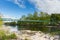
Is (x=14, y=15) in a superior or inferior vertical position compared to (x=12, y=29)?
superior

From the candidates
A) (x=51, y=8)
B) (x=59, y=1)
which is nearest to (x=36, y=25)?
(x=51, y=8)

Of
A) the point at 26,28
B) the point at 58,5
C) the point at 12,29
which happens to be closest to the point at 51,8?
the point at 58,5

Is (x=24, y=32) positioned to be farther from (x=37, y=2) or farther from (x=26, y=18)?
(x=37, y=2)

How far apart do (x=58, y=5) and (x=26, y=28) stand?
638 mm

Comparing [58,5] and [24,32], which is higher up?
[58,5]

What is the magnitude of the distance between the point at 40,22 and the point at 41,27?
8 centimetres

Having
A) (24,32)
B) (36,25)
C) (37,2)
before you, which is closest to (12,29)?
(24,32)

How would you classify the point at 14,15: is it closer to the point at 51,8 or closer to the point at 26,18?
the point at 26,18

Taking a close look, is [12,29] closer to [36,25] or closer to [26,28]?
[26,28]

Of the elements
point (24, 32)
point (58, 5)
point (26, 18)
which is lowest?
point (24, 32)

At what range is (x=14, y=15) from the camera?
8.93 ft

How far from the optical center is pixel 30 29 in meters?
2.74

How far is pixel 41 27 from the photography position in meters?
2.75

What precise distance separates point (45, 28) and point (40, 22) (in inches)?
5.0
